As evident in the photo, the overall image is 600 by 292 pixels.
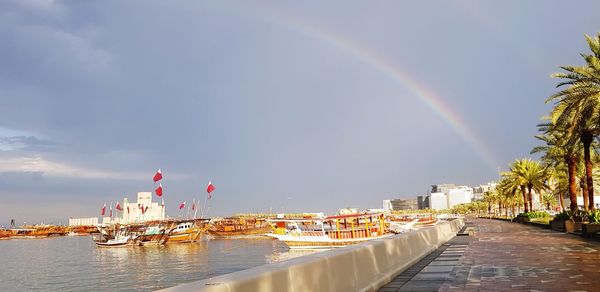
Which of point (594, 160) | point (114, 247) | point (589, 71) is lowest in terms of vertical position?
point (114, 247)

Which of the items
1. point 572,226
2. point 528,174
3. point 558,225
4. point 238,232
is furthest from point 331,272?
point 238,232

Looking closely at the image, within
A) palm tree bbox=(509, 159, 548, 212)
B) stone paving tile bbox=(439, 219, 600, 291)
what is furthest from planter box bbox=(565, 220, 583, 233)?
palm tree bbox=(509, 159, 548, 212)

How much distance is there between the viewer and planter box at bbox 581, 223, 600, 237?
26.9 meters

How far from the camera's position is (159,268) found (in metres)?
56.3

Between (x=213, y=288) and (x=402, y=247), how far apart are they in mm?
10110

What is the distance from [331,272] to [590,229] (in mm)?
25381

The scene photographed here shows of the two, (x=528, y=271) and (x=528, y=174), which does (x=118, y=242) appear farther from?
(x=528, y=271)

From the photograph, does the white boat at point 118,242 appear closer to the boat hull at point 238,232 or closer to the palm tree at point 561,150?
the boat hull at point 238,232

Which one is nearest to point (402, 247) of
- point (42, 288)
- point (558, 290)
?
point (558, 290)

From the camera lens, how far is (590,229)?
27781 mm

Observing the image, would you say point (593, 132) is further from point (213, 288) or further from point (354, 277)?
point (213, 288)

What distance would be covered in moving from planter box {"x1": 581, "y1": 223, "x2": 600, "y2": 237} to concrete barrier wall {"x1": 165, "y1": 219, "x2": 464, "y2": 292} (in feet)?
55.7

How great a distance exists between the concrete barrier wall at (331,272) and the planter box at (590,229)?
17.0 metres

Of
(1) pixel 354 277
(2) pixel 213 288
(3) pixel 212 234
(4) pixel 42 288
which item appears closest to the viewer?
(2) pixel 213 288
